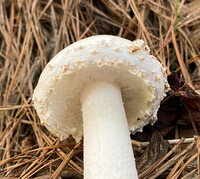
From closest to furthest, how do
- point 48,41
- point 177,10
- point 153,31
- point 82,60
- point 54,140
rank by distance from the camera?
1. point 82,60
2. point 54,140
3. point 177,10
4. point 153,31
5. point 48,41

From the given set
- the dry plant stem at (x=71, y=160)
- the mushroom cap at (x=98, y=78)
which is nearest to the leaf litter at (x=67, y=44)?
the dry plant stem at (x=71, y=160)

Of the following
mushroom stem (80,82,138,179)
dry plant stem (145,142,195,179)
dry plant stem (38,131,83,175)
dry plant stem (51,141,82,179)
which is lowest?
dry plant stem (38,131,83,175)

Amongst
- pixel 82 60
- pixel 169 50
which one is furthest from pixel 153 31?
pixel 82 60

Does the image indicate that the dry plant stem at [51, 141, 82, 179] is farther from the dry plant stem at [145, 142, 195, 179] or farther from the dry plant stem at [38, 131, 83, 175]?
the dry plant stem at [145, 142, 195, 179]

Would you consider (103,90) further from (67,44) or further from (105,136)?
(67,44)

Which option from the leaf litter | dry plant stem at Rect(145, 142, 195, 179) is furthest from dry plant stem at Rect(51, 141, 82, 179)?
dry plant stem at Rect(145, 142, 195, 179)

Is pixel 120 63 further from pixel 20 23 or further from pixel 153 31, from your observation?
pixel 20 23

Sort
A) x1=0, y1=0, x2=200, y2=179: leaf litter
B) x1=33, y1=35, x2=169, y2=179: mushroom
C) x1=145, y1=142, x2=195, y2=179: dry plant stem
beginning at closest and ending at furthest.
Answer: x1=33, y1=35, x2=169, y2=179: mushroom < x1=145, y1=142, x2=195, y2=179: dry plant stem < x1=0, y1=0, x2=200, y2=179: leaf litter
